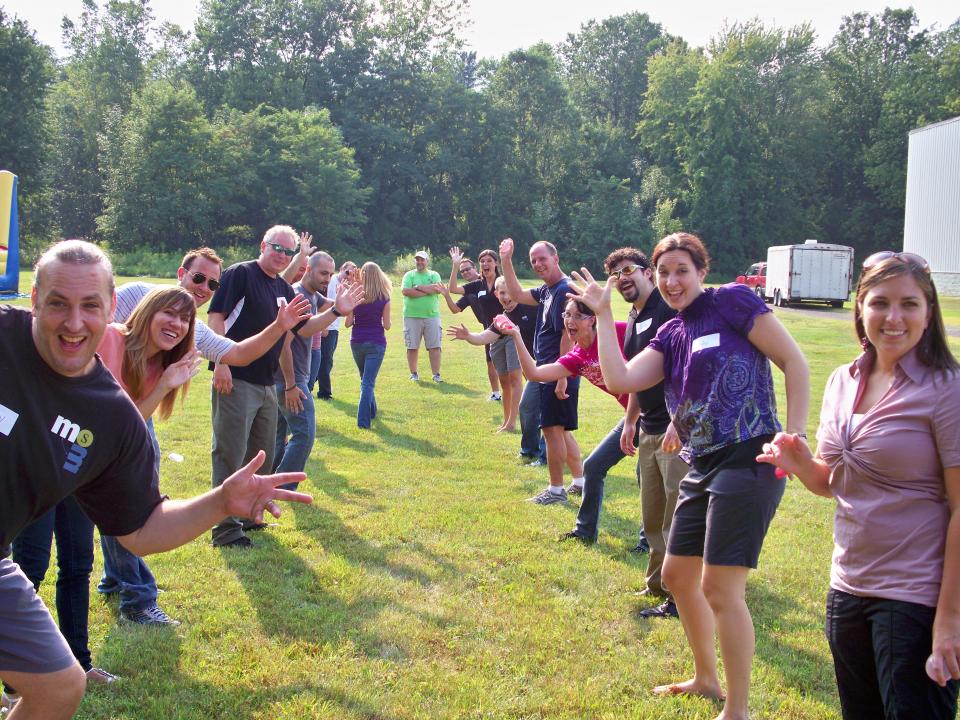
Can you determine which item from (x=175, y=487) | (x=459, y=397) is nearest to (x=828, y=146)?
(x=459, y=397)

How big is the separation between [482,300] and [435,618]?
6396 millimetres

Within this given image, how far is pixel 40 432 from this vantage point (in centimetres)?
243

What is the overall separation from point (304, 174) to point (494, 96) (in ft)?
75.2

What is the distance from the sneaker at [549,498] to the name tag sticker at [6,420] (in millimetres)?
5510

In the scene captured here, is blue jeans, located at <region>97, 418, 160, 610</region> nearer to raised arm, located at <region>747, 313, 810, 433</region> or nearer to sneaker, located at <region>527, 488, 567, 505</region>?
raised arm, located at <region>747, 313, 810, 433</region>

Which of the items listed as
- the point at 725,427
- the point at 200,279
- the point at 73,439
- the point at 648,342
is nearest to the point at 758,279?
the point at 648,342

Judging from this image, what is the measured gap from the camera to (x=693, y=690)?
4020mm

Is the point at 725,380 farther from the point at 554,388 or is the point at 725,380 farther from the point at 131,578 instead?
the point at 554,388

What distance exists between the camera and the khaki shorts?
46.9 ft

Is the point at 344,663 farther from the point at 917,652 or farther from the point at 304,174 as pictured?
the point at 304,174

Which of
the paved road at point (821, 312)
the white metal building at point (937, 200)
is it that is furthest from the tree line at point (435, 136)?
the paved road at point (821, 312)

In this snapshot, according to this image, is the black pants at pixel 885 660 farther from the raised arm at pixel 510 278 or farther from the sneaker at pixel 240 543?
the raised arm at pixel 510 278

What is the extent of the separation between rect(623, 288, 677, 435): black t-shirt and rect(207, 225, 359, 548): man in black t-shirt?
238 cm

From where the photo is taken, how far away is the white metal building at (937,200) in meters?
38.2
